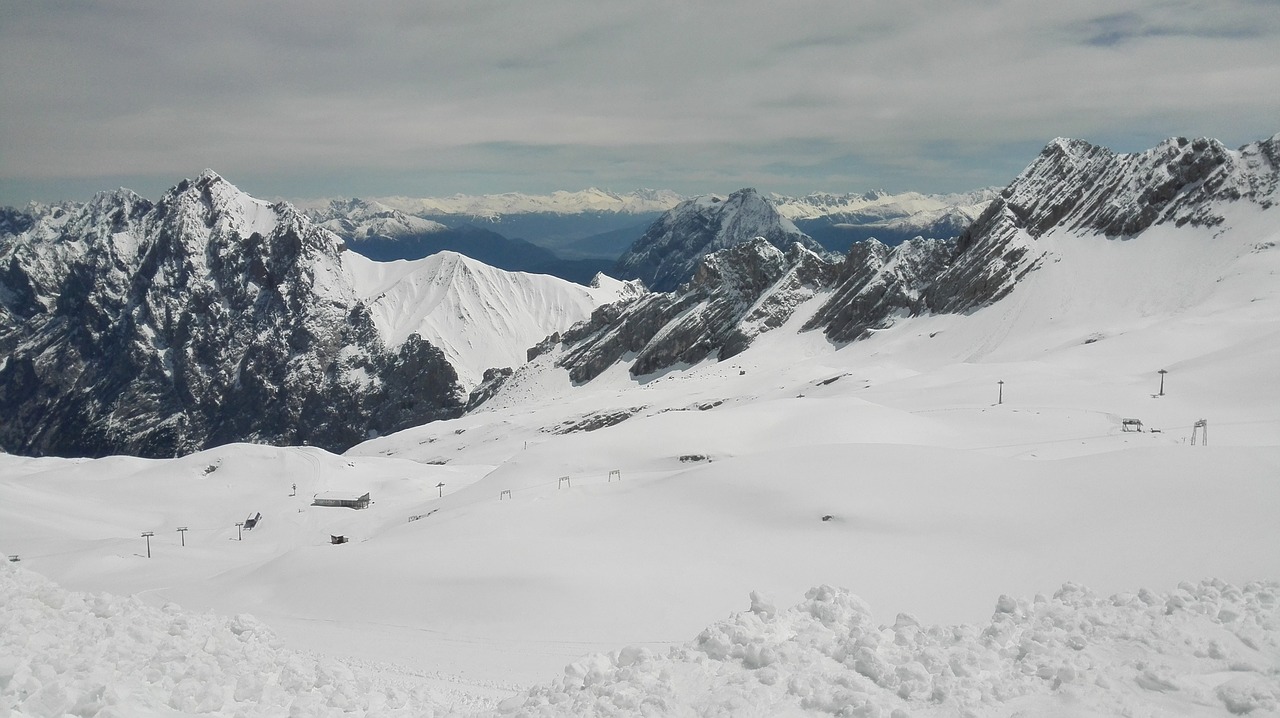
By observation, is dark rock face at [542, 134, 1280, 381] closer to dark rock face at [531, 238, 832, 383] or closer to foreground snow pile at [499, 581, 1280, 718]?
dark rock face at [531, 238, 832, 383]

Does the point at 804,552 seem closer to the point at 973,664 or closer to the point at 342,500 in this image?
the point at 973,664

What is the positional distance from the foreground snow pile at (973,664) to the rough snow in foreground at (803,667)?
0.08 ft

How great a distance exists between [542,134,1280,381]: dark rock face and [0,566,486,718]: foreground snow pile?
111 meters

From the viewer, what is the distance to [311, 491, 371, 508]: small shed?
66562mm

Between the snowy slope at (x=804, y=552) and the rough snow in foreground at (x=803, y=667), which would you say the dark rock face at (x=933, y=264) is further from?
the rough snow in foreground at (x=803, y=667)

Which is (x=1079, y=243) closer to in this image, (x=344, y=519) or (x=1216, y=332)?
(x=1216, y=332)

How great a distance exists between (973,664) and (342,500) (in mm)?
64301

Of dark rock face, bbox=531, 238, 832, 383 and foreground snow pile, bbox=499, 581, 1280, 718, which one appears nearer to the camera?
foreground snow pile, bbox=499, 581, 1280, 718

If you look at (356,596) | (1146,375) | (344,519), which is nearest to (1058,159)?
(1146,375)

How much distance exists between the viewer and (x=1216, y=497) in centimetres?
2300

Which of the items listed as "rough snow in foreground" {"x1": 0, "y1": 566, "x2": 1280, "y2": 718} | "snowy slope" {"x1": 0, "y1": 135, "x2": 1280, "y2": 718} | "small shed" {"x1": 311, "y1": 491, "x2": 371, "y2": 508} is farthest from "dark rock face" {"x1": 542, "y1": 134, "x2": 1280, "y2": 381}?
"rough snow in foreground" {"x1": 0, "y1": 566, "x2": 1280, "y2": 718}

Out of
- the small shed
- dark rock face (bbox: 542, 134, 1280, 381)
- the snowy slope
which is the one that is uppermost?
dark rock face (bbox: 542, 134, 1280, 381)

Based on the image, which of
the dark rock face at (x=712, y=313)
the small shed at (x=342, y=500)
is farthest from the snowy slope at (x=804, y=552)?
the dark rock face at (x=712, y=313)

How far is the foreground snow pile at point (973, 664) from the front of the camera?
32.0 ft
